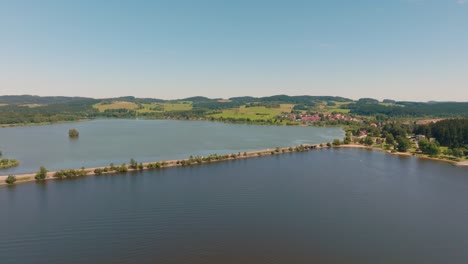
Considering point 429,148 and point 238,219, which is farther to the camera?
point 429,148

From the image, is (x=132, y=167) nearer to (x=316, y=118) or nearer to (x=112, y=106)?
(x=316, y=118)

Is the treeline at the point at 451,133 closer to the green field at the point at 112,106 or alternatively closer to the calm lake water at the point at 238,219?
the calm lake water at the point at 238,219

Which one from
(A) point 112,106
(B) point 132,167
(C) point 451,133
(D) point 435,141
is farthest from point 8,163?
(A) point 112,106

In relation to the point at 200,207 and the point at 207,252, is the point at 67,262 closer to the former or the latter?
the point at 207,252

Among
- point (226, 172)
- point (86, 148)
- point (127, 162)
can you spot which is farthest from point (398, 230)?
point (86, 148)

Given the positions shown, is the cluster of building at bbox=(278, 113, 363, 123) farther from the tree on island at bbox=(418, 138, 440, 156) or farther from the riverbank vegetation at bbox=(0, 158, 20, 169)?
the riverbank vegetation at bbox=(0, 158, 20, 169)


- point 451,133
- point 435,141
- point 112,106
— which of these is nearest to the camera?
point 451,133

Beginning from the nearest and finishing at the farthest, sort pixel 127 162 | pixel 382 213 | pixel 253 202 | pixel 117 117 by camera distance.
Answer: pixel 382 213, pixel 253 202, pixel 127 162, pixel 117 117

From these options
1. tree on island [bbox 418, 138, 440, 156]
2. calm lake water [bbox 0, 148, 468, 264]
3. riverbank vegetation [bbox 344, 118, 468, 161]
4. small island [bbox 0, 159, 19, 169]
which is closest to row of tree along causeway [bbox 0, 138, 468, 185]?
tree on island [bbox 418, 138, 440, 156]
